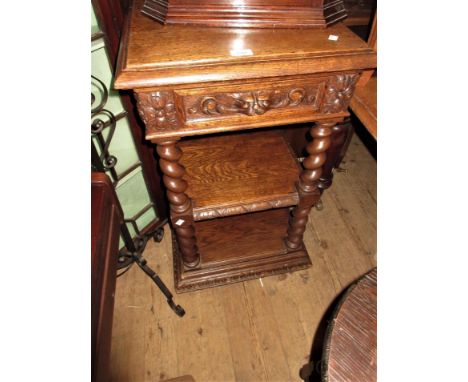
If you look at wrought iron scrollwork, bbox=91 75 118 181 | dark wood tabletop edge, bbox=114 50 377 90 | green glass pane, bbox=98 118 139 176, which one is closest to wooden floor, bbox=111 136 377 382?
green glass pane, bbox=98 118 139 176

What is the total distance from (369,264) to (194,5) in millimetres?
1247

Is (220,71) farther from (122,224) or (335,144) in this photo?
(335,144)

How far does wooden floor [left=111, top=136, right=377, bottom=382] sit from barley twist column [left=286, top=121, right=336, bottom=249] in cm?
22

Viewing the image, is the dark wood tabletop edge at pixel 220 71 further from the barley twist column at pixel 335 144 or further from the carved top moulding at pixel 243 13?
the barley twist column at pixel 335 144

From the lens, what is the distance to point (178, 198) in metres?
0.88

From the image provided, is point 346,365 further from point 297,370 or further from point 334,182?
point 334,182

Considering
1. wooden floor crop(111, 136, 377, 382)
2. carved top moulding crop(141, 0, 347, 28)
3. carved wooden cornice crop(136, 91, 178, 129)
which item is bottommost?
wooden floor crop(111, 136, 377, 382)

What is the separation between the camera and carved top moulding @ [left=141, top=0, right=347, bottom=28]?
26.0 inches

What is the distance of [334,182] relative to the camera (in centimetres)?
171

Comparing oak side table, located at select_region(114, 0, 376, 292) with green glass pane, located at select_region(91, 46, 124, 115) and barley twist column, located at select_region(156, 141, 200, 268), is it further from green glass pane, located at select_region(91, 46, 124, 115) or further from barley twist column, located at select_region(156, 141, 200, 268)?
green glass pane, located at select_region(91, 46, 124, 115)

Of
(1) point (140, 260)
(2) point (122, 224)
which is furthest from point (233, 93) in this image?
(1) point (140, 260)

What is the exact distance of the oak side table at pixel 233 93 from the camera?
596 millimetres

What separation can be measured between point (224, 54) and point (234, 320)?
38.1 inches

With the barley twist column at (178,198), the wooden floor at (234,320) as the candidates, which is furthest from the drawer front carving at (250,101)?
the wooden floor at (234,320)
